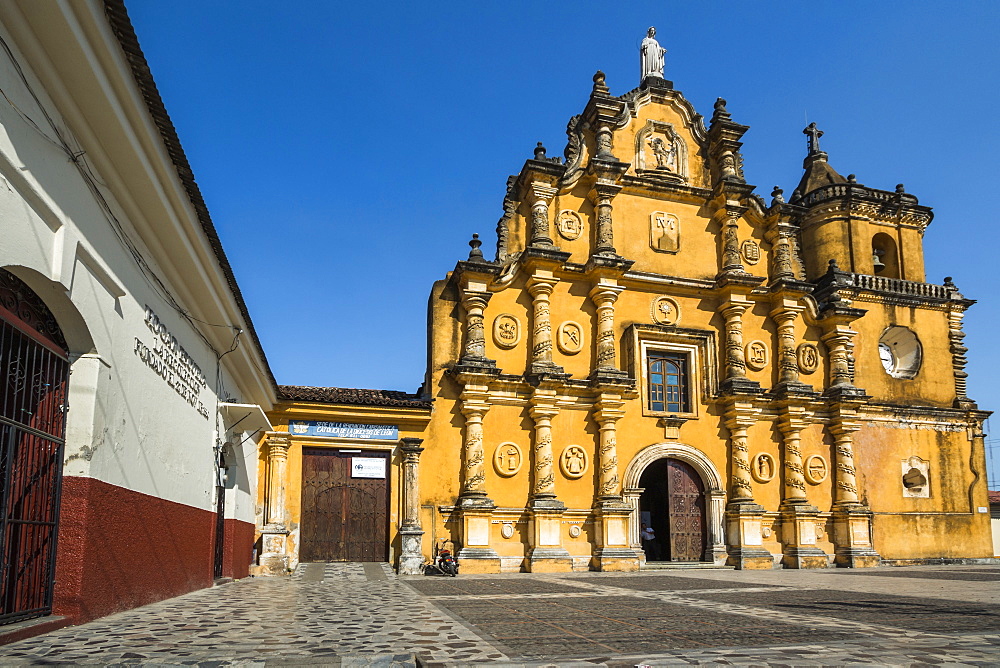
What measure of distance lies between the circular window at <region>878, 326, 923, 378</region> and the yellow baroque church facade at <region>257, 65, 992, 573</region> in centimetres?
7

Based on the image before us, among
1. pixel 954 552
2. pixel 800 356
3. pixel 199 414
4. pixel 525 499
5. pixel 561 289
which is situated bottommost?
pixel 954 552

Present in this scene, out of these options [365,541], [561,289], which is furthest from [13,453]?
[561,289]

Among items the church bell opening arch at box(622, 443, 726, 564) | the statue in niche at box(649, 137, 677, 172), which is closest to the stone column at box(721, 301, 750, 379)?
the church bell opening arch at box(622, 443, 726, 564)

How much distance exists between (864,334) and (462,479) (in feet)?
41.7

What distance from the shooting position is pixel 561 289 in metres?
20.6

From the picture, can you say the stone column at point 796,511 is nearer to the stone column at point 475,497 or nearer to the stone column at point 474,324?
the stone column at point 475,497

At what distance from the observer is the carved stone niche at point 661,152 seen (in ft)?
73.1

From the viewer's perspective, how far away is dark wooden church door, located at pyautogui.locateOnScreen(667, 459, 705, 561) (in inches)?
800

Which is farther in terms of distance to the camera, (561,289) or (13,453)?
(561,289)

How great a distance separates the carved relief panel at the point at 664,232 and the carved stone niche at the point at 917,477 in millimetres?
8928

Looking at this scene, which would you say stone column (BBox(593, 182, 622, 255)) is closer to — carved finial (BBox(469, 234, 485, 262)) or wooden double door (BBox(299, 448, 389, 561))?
carved finial (BBox(469, 234, 485, 262))

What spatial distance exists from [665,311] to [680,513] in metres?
5.18

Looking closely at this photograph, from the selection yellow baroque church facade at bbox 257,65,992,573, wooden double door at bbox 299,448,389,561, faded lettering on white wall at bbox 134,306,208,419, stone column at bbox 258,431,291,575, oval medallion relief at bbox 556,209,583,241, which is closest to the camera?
faded lettering on white wall at bbox 134,306,208,419

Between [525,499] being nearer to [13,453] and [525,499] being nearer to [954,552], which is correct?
[954,552]
